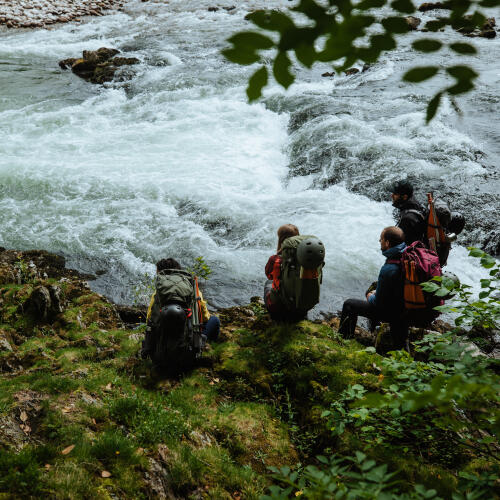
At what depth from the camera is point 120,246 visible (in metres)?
9.94

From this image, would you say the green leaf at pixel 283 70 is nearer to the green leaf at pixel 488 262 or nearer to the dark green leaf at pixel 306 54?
the dark green leaf at pixel 306 54

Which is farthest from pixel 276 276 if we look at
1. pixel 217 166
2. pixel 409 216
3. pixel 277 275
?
pixel 217 166

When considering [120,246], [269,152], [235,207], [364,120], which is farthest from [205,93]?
[120,246]

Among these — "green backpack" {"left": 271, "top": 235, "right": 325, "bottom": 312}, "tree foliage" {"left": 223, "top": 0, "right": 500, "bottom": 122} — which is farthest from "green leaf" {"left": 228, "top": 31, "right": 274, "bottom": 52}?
"green backpack" {"left": 271, "top": 235, "right": 325, "bottom": 312}

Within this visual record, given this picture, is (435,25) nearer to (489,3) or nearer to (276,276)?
(489,3)

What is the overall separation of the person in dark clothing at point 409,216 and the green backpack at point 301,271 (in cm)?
139

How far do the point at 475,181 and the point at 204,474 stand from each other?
417 inches

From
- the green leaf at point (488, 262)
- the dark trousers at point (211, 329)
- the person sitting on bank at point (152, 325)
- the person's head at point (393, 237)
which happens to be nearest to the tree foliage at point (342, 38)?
the green leaf at point (488, 262)

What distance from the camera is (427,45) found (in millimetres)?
1513

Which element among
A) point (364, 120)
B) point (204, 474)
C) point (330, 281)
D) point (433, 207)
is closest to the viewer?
point (204, 474)

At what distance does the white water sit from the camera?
9742mm

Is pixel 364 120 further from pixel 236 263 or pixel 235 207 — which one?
pixel 236 263

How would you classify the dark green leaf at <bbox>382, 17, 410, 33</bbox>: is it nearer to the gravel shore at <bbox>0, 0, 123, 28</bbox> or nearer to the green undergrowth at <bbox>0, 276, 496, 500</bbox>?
the green undergrowth at <bbox>0, 276, 496, 500</bbox>

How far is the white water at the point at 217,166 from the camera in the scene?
9742mm
